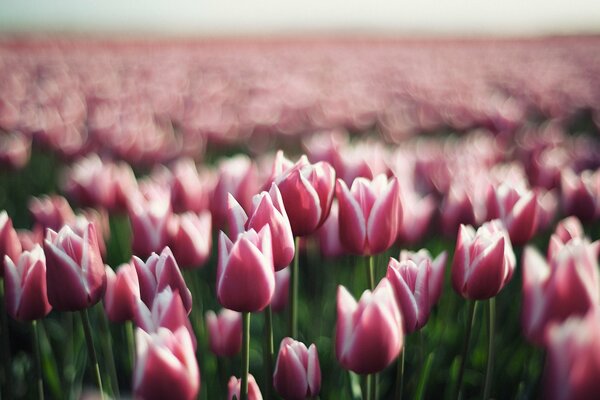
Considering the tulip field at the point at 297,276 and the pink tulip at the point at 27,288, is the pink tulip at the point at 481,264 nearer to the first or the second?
the tulip field at the point at 297,276

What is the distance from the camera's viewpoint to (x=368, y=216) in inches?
44.1

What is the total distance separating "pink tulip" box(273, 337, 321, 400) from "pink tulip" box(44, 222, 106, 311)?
0.37 meters

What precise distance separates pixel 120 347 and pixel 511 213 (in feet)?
4.14

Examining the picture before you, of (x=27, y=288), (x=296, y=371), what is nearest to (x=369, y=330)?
(x=296, y=371)

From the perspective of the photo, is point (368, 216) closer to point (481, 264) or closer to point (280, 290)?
point (481, 264)

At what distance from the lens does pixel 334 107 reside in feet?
14.5

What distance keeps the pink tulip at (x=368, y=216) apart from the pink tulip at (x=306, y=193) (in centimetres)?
4

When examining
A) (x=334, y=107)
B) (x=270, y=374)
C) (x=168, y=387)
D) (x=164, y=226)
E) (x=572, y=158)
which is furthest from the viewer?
(x=334, y=107)

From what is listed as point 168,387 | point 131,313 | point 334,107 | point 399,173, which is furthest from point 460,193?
point 334,107

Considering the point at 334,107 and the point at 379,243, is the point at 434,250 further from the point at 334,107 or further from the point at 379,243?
the point at 334,107

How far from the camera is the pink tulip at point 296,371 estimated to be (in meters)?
0.94

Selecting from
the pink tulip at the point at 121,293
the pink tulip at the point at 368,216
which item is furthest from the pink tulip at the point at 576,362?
the pink tulip at the point at 121,293

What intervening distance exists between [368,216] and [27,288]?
2.27 feet

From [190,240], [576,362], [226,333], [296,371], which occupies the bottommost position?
[226,333]
